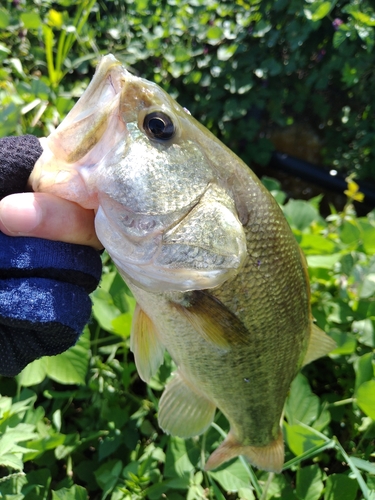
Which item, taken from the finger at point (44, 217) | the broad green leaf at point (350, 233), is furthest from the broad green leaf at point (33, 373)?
the broad green leaf at point (350, 233)

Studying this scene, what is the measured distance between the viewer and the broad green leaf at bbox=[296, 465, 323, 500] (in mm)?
1318

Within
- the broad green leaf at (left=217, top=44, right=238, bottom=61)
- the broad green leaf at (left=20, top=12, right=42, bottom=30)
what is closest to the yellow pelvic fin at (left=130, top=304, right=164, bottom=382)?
the broad green leaf at (left=20, top=12, right=42, bottom=30)

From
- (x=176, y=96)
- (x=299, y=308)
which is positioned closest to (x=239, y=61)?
(x=176, y=96)

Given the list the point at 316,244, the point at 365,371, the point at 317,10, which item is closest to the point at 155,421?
the point at 365,371

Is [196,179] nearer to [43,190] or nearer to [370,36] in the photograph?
[43,190]

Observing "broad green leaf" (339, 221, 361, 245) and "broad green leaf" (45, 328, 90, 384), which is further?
"broad green leaf" (339, 221, 361, 245)

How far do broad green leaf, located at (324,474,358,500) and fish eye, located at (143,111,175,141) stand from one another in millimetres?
1101

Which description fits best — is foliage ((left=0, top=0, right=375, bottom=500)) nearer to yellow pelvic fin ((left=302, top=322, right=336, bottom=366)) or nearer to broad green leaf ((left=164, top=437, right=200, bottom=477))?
broad green leaf ((left=164, top=437, right=200, bottom=477))

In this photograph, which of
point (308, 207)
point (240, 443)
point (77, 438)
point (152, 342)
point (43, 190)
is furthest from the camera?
point (308, 207)

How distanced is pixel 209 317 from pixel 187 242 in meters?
0.19

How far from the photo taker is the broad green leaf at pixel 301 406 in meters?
1.44

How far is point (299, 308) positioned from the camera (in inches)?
43.5

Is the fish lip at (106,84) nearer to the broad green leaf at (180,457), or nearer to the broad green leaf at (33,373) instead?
the broad green leaf at (33,373)

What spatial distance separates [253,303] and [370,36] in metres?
2.01
